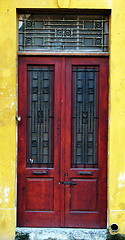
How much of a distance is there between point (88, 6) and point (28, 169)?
284 centimetres

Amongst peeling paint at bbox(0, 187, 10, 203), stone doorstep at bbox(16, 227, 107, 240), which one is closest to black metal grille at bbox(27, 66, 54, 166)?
peeling paint at bbox(0, 187, 10, 203)

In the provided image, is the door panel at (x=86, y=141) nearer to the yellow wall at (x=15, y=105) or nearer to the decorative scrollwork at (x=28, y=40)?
the yellow wall at (x=15, y=105)

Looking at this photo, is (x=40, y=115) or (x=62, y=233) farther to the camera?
(x=40, y=115)

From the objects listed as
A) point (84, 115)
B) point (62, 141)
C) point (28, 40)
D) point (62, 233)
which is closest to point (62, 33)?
point (28, 40)

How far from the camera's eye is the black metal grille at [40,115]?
17.9 ft

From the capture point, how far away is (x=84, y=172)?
Answer: 543 cm

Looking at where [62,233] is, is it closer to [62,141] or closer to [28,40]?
[62,141]

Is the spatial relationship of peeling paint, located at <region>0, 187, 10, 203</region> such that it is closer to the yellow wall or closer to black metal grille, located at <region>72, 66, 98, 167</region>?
the yellow wall

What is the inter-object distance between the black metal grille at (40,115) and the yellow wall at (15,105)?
325 mm

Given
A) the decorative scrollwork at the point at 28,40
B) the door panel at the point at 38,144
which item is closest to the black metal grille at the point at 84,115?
the door panel at the point at 38,144

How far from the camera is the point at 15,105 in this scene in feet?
17.3

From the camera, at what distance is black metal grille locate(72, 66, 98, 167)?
215 inches

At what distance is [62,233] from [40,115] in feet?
6.50

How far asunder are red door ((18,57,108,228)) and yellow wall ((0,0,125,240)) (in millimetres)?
223
